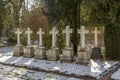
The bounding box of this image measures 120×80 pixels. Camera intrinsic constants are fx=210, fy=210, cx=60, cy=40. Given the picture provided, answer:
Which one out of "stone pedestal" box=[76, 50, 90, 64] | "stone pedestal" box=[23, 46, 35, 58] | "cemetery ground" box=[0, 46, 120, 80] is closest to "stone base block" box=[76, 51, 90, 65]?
"stone pedestal" box=[76, 50, 90, 64]

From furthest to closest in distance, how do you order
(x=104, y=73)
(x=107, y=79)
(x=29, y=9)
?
(x=29, y=9) → (x=104, y=73) → (x=107, y=79)

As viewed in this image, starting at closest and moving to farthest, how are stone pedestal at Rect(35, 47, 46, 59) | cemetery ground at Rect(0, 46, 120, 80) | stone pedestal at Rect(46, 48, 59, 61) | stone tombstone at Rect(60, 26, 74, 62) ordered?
cemetery ground at Rect(0, 46, 120, 80) → stone tombstone at Rect(60, 26, 74, 62) → stone pedestal at Rect(46, 48, 59, 61) → stone pedestal at Rect(35, 47, 46, 59)

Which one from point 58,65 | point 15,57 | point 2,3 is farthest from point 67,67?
point 2,3

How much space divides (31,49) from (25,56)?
499mm

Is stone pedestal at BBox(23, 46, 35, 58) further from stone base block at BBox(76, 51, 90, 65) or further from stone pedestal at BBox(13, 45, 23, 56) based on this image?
stone base block at BBox(76, 51, 90, 65)

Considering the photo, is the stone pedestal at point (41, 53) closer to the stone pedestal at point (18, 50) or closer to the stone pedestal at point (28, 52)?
the stone pedestal at point (28, 52)

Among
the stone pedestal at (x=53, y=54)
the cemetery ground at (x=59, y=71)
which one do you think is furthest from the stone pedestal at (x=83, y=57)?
the stone pedestal at (x=53, y=54)

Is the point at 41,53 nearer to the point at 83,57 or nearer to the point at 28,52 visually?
the point at 28,52

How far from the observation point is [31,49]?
11234 millimetres

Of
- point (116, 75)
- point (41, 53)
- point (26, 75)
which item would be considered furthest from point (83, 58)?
point (26, 75)

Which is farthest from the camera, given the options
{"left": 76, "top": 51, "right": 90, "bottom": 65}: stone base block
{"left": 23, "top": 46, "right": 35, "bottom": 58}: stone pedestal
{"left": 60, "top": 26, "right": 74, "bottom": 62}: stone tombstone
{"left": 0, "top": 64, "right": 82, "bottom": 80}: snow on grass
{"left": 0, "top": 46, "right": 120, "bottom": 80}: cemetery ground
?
{"left": 23, "top": 46, "right": 35, "bottom": 58}: stone pedestal

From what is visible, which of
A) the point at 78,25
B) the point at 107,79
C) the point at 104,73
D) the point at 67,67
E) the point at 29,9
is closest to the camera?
the point at 107,79

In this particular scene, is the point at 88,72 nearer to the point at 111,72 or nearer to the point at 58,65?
the point at 111,72

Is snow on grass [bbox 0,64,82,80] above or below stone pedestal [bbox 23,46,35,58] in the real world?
below
